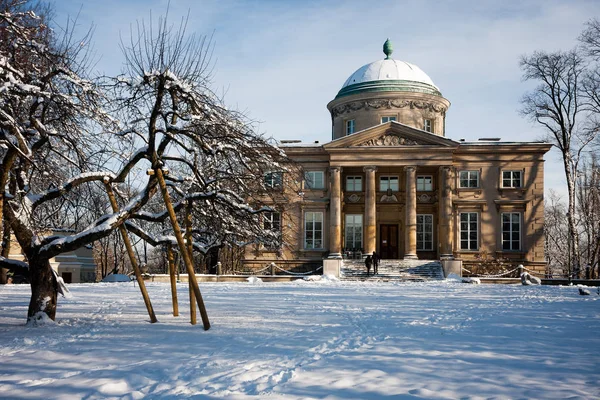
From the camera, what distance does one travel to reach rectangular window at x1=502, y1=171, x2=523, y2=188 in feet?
134

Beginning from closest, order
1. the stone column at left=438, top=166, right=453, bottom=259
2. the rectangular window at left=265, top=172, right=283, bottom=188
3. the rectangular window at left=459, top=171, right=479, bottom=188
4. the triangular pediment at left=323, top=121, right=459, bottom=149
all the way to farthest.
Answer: the rectangular window at left=265, top=172, right=283, bottom=188
the stone column at left=438, top=166, right=453, bottom=259
the triangular pediment at left=323, top=121, right=459, bottom=149
the rectangular window at left=459, top=171, right=479, bottom=188

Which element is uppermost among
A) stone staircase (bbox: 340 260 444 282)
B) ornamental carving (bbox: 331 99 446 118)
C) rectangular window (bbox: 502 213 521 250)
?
ornamental carving (bbox: 331 99 446 118)

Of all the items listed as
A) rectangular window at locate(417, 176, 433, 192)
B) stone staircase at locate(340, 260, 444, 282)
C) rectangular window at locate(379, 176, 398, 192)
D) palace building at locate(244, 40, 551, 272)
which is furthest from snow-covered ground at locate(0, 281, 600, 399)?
rectangular window at locate(379, 176, 398, 192)

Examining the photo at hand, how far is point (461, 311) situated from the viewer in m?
15.5

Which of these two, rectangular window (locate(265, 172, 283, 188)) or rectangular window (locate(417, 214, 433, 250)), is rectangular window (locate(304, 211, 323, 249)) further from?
rectangular window (locate(265, 172, 283, 188))

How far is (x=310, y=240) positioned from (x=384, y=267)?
251 inches

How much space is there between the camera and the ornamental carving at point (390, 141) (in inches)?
1570

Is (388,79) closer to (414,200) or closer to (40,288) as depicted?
(414,200)

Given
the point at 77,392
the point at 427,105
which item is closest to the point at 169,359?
the point at 77,392

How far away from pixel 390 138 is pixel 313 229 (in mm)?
8058

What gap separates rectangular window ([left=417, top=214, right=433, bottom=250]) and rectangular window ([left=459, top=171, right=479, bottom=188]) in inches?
123

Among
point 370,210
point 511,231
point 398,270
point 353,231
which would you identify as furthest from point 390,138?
point 511,231

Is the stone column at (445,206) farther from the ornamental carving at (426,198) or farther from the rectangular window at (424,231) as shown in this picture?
the rectangular window at (424,231)

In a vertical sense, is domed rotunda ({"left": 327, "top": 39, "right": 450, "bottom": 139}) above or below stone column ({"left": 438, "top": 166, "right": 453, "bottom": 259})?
above
